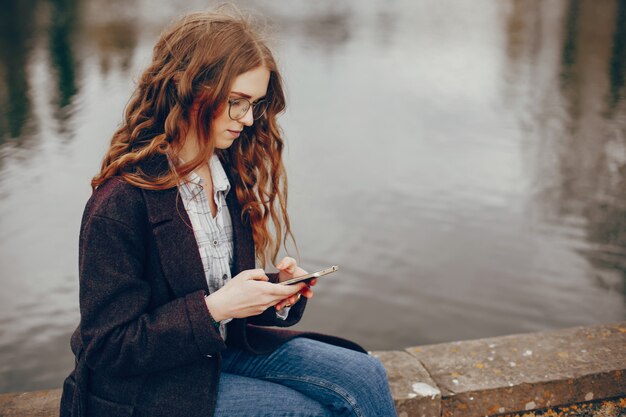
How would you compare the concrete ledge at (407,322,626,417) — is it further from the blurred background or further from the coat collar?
the blurred background

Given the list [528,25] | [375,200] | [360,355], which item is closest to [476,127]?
[375,200]

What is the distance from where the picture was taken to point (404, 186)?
22.9 feet

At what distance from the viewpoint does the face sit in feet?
6.11

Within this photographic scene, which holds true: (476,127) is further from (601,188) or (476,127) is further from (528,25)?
(528,25)

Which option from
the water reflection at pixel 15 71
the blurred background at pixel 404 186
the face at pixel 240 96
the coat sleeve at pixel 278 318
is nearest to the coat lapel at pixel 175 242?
the face at pixel 240 96

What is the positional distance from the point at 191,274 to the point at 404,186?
17.7ft

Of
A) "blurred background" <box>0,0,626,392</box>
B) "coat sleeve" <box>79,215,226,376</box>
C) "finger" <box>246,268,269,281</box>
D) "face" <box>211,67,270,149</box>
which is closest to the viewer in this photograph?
"coat sleeve" <box>79,215,226,376</box>

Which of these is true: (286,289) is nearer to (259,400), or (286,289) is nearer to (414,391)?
(259,400)

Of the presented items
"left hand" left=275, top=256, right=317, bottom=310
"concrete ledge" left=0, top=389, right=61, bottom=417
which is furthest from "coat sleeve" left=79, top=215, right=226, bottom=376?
"concrete ledge" left=0, top=389, right=61, bottom=417

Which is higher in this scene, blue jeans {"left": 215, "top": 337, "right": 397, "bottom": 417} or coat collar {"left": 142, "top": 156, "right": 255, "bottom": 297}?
coat collar {"left": 142, "top": 156, "right": 255, "bottom": 297}

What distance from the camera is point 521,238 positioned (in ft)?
19.1

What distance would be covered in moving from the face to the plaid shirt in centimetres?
12

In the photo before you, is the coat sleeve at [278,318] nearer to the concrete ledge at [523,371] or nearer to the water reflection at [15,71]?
the concrete ledge at [523,371]

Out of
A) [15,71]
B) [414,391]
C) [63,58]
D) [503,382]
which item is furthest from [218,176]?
[63,58]
